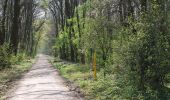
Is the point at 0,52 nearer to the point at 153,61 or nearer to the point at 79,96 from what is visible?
the point at 79,96

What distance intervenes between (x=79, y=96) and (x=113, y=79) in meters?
2.62

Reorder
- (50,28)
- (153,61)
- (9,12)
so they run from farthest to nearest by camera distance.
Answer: (50,28), (9,12), (153,61)

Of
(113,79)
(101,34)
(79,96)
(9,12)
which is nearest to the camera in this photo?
(79,96)

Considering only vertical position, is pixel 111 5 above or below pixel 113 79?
above

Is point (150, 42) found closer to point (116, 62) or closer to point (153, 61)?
point (153, 61)

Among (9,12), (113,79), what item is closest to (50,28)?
(9,12)

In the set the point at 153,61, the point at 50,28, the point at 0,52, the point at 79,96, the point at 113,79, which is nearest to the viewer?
the point at 153,61

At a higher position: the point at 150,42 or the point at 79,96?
the point at 150,42

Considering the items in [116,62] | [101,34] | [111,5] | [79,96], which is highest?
[111,5]

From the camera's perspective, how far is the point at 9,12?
157ft

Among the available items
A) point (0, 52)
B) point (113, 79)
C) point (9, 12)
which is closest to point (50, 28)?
point (9, 12)

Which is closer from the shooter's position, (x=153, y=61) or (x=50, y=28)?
(x=153, y=61)

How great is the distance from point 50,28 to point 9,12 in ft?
177

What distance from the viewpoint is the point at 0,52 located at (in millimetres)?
26828
